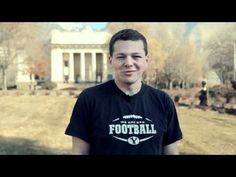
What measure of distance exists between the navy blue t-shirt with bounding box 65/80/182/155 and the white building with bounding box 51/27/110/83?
212cm

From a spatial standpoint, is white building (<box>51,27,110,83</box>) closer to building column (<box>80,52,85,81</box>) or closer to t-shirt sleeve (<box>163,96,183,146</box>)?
building column (<box>80,52,85,81</box>)

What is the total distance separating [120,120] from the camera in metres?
1.37

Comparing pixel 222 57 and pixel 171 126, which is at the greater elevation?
pixel 222 57

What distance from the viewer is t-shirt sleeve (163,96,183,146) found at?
55.2 inches

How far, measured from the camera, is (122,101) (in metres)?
1.40

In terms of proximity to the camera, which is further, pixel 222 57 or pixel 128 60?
pixel 222 57

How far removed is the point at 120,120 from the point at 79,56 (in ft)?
10.4

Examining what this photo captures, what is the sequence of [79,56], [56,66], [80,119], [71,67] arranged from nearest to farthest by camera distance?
[80,119], [56,66], [79,56], [71,67]

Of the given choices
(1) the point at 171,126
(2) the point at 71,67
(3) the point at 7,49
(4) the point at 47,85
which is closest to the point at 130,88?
(1) the point at 171,126

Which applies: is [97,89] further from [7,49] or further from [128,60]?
[7,49]

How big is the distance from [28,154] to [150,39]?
1805mm

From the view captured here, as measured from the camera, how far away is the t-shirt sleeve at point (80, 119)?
1.36 meters

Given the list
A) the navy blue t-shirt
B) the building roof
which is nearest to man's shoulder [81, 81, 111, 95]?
the navy blue t-shirt
